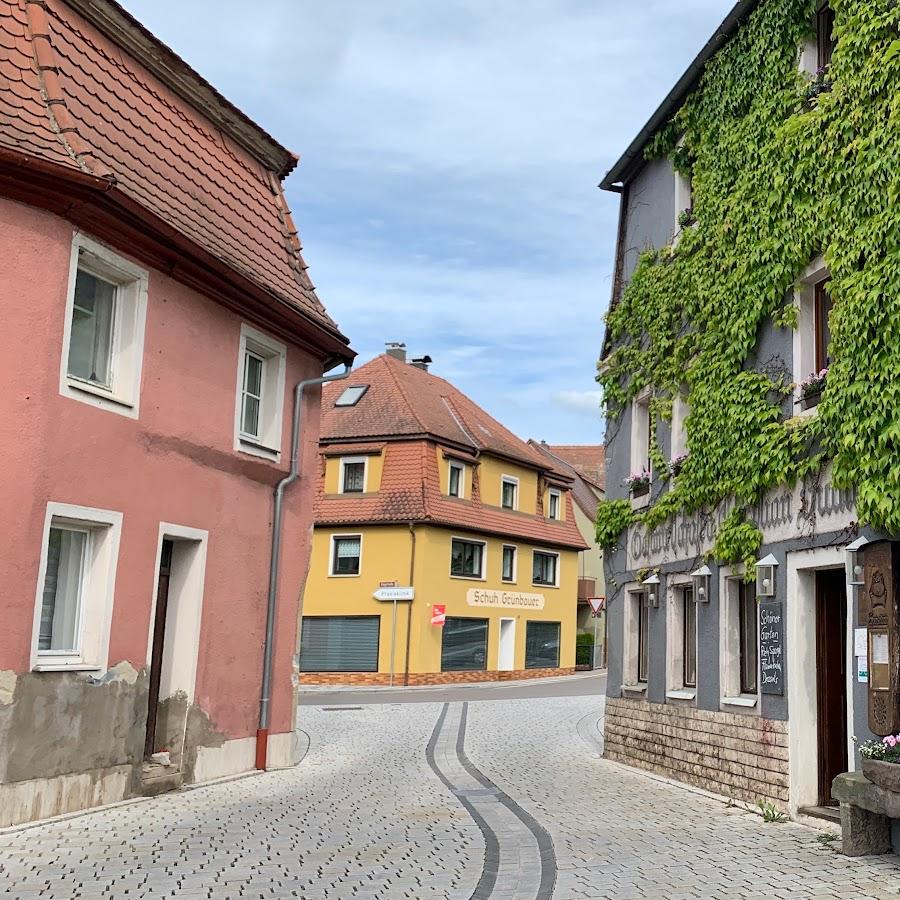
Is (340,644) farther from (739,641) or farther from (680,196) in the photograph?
(739,641)

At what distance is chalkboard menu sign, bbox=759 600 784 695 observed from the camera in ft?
37.1

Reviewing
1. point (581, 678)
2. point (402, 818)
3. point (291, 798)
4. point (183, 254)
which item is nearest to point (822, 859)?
point (402, 818)

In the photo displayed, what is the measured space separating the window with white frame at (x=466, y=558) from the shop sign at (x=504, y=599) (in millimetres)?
647

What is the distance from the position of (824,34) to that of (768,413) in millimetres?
4003

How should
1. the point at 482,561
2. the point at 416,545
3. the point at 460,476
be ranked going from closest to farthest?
the point at 416,545, the point at 460,476, the point at 482,561

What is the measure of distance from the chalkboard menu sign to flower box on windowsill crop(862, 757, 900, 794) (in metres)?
2.67

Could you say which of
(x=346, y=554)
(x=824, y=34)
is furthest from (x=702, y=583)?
(x=346, y=554)

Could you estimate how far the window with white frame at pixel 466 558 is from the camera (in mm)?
36938

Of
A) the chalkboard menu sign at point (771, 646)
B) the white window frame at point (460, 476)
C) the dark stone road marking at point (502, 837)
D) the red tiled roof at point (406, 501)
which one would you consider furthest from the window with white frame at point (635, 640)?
the white window frame at point (460, 476)

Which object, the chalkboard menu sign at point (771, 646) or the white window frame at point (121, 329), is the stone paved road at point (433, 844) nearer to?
the chalkboard menu sign at point (771, 646)

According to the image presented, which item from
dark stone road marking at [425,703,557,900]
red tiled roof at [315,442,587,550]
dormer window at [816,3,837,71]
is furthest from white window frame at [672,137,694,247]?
red tiled roof at [315,442,587,550]

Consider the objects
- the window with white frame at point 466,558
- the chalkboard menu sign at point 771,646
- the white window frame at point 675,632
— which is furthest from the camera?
the window with white frame at point 466,558

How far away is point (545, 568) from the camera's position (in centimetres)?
4247

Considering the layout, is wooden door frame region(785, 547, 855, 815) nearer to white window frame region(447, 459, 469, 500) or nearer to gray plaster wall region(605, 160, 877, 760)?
gray plaster wall region(605, 160, 877, 760)
